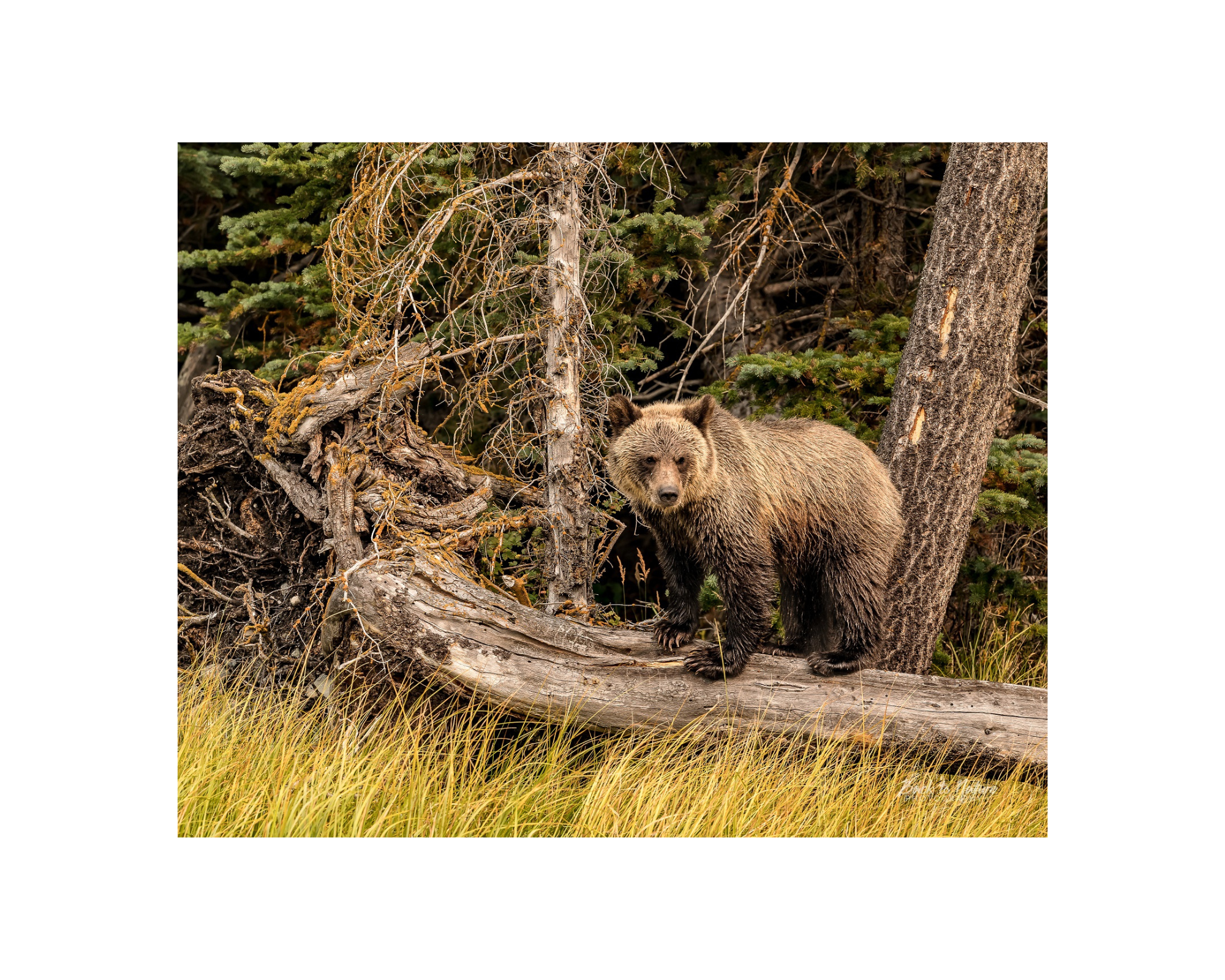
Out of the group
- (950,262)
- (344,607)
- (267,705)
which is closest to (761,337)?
(950,262)

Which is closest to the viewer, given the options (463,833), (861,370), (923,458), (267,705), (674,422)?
(463,833)

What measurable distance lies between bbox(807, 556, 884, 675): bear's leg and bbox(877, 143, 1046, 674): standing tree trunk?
1.64 ft

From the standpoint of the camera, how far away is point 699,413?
5.16 metres

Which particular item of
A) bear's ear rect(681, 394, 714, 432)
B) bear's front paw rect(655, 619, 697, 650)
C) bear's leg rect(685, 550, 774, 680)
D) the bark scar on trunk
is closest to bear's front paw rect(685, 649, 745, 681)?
bear's leg rect(685, 550, 774, 680)

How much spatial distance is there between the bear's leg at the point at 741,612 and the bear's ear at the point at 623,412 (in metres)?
0.90

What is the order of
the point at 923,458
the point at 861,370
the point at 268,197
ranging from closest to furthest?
the point at 923,458 → the point at 861,370 → the point at 268,197

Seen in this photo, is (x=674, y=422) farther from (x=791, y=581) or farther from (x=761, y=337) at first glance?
(x=761, y=337)

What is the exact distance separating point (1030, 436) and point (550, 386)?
126 inches

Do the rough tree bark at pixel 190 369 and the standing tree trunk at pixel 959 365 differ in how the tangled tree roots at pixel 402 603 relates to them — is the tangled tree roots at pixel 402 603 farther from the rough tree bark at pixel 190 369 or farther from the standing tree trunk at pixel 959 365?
the rough tree bark at pixel 190 369

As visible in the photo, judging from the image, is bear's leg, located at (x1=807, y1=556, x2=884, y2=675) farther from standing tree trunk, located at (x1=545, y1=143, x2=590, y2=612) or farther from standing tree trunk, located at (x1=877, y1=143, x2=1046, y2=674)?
standing tree trunk, located at (x1=545, y1=143, x2=590, y2=612)

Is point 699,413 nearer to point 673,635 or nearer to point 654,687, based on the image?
point 673,635

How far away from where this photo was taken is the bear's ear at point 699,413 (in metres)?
5.14

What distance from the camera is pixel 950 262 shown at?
18.9 ft

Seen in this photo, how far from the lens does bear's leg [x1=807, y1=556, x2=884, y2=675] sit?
16.8ft
